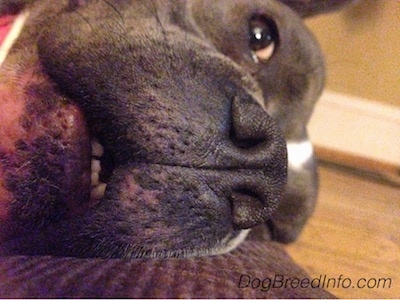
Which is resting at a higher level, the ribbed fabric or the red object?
the red object

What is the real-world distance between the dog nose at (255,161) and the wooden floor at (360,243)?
0.16 m

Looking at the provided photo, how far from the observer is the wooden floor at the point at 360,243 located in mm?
786

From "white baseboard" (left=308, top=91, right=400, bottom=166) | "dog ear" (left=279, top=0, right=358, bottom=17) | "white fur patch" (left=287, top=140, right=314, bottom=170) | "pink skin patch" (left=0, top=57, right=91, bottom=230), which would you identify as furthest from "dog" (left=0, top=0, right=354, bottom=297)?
"dog ear" (left=279, top=0, right=358, bottom=17)

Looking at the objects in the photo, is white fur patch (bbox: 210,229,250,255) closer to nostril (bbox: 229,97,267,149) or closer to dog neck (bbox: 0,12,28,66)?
nostril (bbox: 229,97,267,149)

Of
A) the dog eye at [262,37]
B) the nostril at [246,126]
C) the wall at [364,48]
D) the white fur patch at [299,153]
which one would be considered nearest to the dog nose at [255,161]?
the nostril at [246,126]

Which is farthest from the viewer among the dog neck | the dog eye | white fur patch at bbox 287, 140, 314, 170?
white fur patch at bbox 287, 140, 314, 170

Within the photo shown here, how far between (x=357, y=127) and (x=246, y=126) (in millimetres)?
422

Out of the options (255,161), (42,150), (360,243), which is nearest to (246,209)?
(255,161)

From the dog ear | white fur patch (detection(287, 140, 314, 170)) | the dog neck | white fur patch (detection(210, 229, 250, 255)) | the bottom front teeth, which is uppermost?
the dog neck

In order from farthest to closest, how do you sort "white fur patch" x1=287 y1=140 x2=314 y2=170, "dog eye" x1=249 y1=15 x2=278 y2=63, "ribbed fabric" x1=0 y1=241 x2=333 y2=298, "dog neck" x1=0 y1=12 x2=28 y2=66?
"white fur patch" x1=287 y1=140 x2=314 y2=170
"dog eye" x1=249 y1=15 x2=278 y2=63
"dog neck" x1=0 y1=12 x2=28 y2=66
"ribbed fabric" x1=0 y1=241 x2=333 y2=298

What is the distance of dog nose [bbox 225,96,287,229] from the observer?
0.86 m

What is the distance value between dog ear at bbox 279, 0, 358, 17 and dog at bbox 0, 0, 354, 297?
0.72 meters

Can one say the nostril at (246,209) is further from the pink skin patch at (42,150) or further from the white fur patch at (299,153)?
the white fur patch at (299,153)

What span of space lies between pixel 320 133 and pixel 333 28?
32 centimetres
